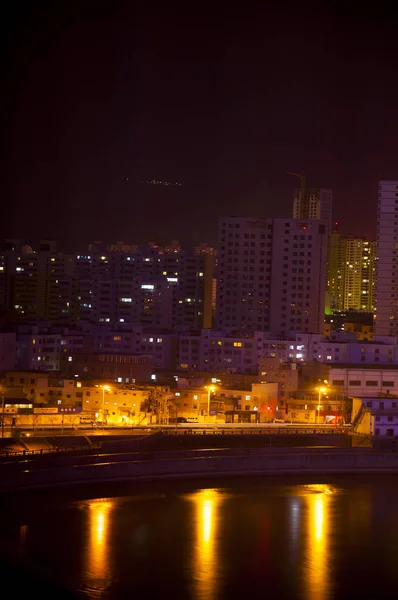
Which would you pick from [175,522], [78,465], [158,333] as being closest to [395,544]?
[175,522]

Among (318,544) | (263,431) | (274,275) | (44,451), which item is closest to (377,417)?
(263,431)

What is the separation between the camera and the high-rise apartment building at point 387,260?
91.2 ft

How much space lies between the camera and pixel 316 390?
59.4 ft

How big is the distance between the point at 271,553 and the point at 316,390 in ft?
25.7

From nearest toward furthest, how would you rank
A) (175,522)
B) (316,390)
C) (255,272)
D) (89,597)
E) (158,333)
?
(89,597) < (175,522) < (316,390) < (158,333) < (255,272)

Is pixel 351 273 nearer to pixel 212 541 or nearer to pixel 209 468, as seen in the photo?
pixel 209 468

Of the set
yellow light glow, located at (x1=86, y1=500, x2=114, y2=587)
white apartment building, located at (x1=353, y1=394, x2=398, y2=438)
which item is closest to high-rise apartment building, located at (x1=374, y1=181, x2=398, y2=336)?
white apartment building, located at (x1=353, y1=394, x2=398, y2=438)

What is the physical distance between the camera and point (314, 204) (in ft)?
145

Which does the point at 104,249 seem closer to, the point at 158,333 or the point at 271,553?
the point at 158,333

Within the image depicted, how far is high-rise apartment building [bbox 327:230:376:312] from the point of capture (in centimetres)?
4297

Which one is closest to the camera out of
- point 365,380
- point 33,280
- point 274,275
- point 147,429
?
point 147,429

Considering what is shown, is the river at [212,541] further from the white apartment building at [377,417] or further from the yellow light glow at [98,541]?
the white apartment building at [377,417]

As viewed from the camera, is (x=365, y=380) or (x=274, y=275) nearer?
(x=365, y=380)

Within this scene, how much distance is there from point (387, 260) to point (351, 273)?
615 inches
